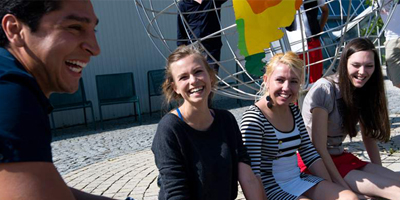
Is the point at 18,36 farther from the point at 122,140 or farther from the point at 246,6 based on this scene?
the point at 122,140

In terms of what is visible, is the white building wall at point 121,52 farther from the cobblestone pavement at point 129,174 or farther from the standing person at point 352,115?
the standing person at point 352,115

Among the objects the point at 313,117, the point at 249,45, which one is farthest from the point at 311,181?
the point at 249,45

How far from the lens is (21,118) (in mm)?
866

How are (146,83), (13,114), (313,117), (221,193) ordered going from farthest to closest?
1. (146,83)
2. (313,117)
3. (221,193)
4. (13,114)

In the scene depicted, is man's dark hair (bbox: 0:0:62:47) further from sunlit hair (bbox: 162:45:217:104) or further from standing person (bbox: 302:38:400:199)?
standing person (bbox: 302:38:400:199)

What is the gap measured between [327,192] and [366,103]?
853 mm

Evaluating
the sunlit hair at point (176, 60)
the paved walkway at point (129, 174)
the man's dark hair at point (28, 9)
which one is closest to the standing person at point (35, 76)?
the man's dark hair at point (28, 9)

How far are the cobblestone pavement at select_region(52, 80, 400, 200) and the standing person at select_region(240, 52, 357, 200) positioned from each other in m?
0.73

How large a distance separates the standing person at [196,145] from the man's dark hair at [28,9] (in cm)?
117

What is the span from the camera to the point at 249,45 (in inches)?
96.8

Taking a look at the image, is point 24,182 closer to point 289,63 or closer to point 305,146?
point 289,63

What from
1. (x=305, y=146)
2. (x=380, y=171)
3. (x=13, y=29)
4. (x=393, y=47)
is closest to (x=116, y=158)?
(x=305, y=146)

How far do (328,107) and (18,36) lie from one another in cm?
223

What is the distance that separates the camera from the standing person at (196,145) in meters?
2.04
